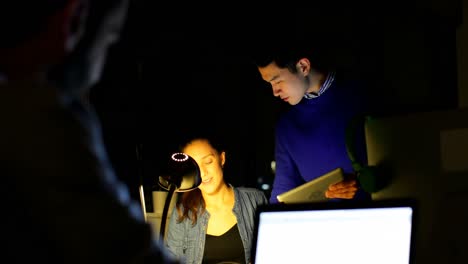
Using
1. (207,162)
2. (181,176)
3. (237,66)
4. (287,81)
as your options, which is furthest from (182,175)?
(237,66)

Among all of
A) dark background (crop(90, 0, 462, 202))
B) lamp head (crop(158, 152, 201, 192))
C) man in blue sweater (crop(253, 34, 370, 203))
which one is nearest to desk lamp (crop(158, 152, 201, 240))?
lamp head (crop(158, 152, 201, 192))

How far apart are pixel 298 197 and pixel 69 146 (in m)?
1.07

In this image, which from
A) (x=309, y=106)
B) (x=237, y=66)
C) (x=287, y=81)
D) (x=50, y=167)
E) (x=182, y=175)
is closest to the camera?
(x=50, y=167)

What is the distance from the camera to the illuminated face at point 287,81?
2.52m

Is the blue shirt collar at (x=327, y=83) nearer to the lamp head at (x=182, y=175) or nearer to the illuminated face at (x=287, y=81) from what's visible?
the illuminated face at (x=287, y=81)

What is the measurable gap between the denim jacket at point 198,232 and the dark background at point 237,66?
1.10 ft

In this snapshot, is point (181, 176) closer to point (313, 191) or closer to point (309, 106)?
point (313, 191)

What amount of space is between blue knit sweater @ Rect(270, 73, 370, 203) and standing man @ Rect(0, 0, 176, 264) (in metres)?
1.91

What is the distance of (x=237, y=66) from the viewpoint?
5.12 metres

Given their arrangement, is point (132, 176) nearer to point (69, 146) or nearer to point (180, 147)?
point (180, 147)

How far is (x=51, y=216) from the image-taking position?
63 centimetres

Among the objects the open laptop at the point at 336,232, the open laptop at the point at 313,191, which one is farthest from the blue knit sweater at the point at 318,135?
the open laptop at the point at 336,232

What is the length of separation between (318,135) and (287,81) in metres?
0.28

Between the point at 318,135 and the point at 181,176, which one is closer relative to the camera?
the point at 181,176
